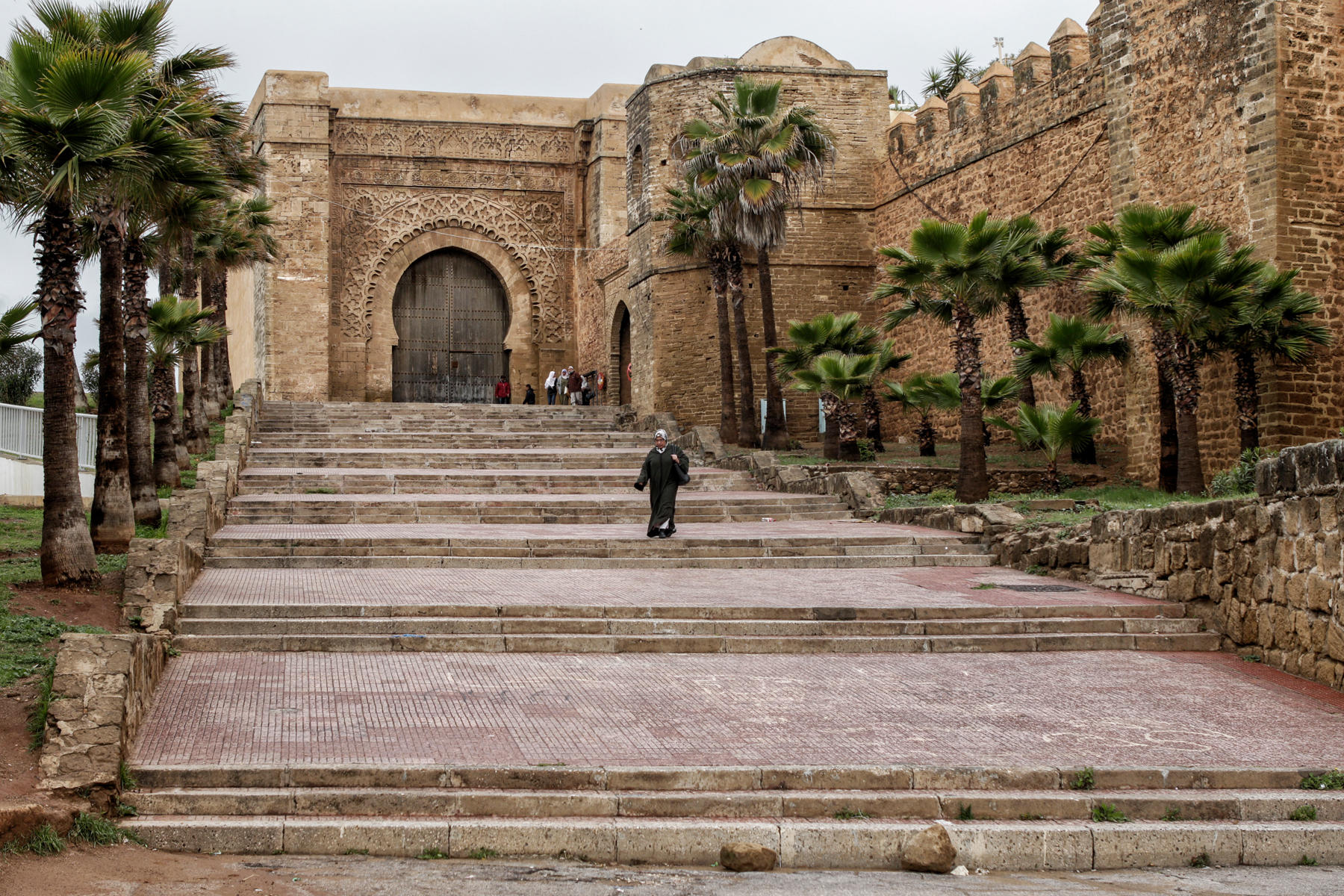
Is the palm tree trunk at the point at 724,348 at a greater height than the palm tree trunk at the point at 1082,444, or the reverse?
the palm tree trunk at the point at 724,348

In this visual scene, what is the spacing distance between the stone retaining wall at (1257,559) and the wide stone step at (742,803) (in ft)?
7.37

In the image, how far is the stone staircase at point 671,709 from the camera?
5762 mm

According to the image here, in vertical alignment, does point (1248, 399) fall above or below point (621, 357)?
below

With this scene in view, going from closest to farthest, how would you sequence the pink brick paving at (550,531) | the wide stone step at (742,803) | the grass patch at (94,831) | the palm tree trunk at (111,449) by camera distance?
the grass patch at (94,831) < the wide stone step at (742,803) < the palm tree trunk at (111,449) < the pink brick paving at (550,531)

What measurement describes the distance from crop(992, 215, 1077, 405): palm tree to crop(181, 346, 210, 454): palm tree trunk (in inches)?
476

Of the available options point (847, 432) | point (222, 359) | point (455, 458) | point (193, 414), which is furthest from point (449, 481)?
point (222, 359)

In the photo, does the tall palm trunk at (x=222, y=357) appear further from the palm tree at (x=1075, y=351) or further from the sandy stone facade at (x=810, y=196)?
the palm tree at (x=1075, y=351)

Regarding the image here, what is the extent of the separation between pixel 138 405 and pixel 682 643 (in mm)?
8447

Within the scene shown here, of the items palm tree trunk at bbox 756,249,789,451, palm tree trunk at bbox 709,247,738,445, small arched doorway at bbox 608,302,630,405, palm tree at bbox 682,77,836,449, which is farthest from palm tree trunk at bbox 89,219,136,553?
small arched doorway at bbox 608,302,630,405

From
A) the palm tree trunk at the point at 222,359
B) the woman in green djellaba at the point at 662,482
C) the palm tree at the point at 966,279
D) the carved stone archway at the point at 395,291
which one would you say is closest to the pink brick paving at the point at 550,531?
the woman in green djellaba at the point at 662,482

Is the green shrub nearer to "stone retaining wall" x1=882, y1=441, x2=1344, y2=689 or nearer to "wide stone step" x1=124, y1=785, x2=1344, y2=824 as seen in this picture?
"stone retaining wall" x1=882, y1=441, x2=1344, y2=689

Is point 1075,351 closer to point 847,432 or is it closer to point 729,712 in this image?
point 847,432

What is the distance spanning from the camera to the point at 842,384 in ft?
65.0

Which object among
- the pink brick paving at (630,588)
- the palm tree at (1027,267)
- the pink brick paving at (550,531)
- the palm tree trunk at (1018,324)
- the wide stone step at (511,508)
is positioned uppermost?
the palm tree at (1027,267)
